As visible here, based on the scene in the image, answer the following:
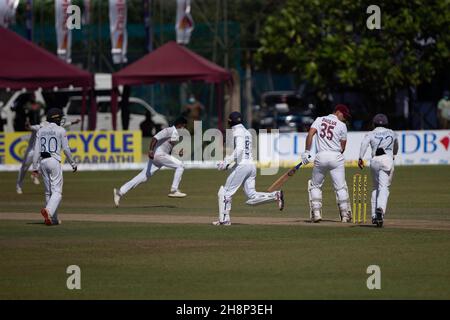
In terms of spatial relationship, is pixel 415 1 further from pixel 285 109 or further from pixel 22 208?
pixel 22 208

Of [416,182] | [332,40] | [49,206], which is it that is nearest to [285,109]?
[332,40]

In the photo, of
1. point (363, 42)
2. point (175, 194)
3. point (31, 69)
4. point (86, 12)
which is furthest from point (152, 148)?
point (86, 12)

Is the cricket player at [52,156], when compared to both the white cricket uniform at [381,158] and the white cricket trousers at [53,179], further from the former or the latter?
the white cricket uniform at [381,158]

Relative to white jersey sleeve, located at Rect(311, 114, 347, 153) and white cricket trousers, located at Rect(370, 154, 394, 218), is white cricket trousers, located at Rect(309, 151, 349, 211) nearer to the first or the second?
white jersey sleeve, located at Rect(311, 114, 347, 153)

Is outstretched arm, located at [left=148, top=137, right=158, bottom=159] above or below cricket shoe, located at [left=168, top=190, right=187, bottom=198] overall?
above

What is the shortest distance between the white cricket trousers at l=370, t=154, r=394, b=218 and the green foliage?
84.1 ft

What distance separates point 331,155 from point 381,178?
1085mm

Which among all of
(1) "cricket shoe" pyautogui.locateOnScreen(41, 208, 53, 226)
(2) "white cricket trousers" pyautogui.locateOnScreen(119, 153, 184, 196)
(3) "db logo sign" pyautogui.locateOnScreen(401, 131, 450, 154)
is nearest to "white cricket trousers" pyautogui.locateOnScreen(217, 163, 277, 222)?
(1) "cricket shoe" pyautogui.locateOnScreen(41, 208, 53, 226)

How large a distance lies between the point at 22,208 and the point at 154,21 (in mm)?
28721

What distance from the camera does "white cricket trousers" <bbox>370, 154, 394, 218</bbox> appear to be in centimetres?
1983

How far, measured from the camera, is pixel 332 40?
46.1 metres

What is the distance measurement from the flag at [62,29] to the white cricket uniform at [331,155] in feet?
72.3

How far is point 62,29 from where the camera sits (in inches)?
1677

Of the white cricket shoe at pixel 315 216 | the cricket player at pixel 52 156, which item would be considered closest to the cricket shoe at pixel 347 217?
the white cricket shoe at pixel 315 216
